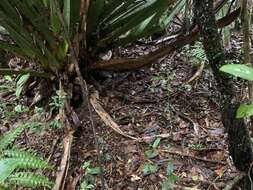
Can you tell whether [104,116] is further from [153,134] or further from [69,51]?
[69,51]

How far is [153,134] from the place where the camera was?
8.41 feet

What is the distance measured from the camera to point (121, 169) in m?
2.37

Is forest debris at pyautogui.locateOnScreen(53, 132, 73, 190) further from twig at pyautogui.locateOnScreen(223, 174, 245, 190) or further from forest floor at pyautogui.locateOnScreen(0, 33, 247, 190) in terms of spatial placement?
twig at pyautogui.locateOnScreen(223, 174, 245, 190)

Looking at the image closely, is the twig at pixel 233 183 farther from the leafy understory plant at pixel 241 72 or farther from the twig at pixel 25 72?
the twig at pixel 25 72

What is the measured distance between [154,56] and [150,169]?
0.74 m

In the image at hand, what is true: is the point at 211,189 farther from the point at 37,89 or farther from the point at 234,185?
the point at 37,89

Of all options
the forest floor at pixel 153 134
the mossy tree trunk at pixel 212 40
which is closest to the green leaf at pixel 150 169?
the forest floor at pixel 153 134

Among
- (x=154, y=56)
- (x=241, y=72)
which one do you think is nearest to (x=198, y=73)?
(x=154, y=56)

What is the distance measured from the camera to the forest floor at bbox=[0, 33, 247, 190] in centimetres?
228

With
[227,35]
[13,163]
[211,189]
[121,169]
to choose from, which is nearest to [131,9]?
[227,35]

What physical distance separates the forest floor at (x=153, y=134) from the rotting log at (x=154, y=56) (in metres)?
0.16

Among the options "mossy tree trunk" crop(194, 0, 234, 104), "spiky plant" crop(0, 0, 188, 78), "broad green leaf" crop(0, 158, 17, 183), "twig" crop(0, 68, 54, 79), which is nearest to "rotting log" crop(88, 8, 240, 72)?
"spiky plant" crop(0, 0, 188, 78)

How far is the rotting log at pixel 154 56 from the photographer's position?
2.55 meters

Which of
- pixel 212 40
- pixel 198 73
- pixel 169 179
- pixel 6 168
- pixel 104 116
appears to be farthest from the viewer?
pixel 198 73
